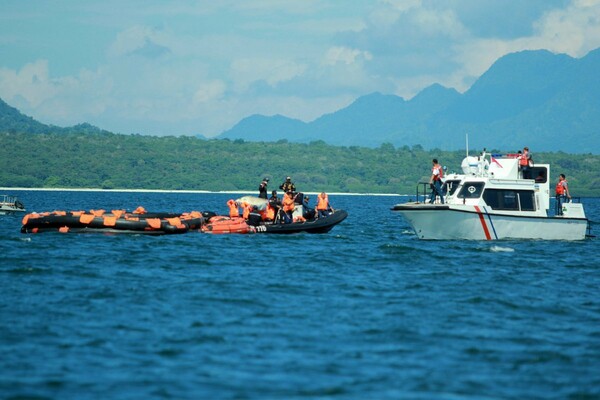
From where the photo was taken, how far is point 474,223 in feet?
123

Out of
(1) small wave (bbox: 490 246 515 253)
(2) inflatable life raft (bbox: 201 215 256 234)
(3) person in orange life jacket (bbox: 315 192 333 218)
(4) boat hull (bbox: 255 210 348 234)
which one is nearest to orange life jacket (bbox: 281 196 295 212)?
(4) boat hull (bbox: 255 210 348 234)

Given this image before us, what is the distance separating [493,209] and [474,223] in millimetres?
1395

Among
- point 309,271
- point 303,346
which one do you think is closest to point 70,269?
point 309,271

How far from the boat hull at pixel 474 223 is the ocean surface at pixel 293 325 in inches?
121

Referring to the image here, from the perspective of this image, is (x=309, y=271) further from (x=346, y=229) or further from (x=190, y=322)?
(x=346, y=229)

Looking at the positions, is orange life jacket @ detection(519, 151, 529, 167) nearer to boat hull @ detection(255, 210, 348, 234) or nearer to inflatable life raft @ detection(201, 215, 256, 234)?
boat hull @ detection(255, 210, 348, 234)

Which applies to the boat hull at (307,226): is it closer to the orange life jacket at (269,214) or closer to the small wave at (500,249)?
the orange life jacket at (269,214)

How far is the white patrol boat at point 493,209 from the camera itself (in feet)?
123

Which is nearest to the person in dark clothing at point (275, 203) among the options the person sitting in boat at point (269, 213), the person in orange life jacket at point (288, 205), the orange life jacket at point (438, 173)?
the person sitting in boat at point (269, 213)

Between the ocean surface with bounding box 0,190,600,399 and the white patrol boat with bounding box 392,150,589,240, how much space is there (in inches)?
127

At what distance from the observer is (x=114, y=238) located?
38.2 meters

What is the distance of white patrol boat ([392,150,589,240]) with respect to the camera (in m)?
37.6

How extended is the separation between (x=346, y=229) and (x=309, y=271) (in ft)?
75.0

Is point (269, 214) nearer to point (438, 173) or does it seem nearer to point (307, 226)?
point (307, 226)
